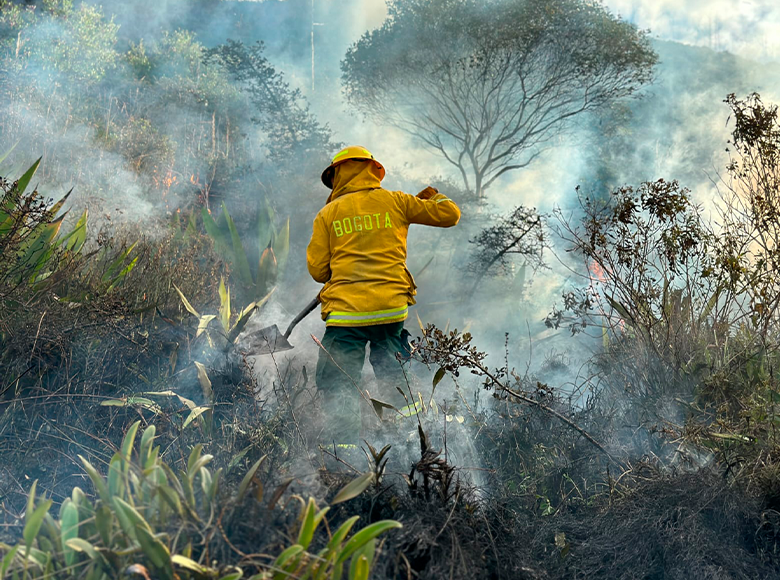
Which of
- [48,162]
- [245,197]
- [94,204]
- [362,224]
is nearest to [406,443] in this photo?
[362,224]

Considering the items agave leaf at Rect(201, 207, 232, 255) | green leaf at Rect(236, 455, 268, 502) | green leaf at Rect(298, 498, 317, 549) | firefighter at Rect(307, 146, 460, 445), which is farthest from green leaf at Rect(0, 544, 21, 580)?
agave leaf at Rect(201, 207, 232, 255)

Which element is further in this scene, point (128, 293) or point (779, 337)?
point (128, 293)

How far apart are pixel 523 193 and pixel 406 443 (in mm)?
8783

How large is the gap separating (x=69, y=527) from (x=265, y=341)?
2637 mm

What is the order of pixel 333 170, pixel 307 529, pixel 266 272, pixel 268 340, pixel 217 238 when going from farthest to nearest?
pixel 217 238 → pixel 266 272 → pixel 268 340 → pixel 333 170 → pixel 307 529

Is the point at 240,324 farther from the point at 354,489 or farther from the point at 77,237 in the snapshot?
the point at 354,489

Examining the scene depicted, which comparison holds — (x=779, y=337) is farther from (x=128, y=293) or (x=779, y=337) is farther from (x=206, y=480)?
(x=128, y=293)

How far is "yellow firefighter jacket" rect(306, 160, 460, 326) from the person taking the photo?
3.37 metres

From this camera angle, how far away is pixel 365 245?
3.45 m

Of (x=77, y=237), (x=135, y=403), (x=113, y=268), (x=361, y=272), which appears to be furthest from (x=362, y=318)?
(x=77, y=237)

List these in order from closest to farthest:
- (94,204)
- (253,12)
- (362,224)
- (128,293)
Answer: (362,224), (128,293), (94,204), (253,12)

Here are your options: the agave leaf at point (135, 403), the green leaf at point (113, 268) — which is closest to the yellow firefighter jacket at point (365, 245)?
→ the agave leaf at point (135, 403)

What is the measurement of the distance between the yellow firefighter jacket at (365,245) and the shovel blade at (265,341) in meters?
0.67

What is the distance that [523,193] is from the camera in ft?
36.7
